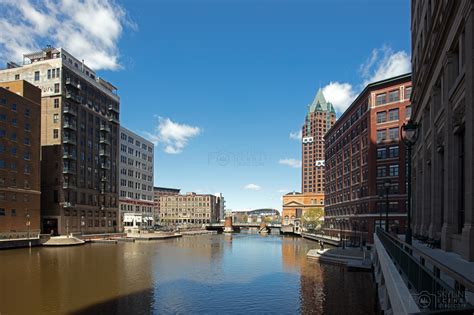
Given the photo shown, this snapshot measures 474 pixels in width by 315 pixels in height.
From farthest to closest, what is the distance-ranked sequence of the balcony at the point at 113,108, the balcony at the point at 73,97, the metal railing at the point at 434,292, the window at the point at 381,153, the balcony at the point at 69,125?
the balcony at the point at 113,108
the balcony at the point at 73,97
the balcony at the point at 69,125
the window at the point at 381,153
the metal railing at the point at 434,292

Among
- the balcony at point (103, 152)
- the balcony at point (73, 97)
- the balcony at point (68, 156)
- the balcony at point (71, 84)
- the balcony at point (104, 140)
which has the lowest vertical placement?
the balcony at point (68, 156)

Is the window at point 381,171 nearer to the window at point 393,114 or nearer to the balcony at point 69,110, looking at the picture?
the window at point 393,114

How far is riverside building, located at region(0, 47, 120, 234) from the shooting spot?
335ft

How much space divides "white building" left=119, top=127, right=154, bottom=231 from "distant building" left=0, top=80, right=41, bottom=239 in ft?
175

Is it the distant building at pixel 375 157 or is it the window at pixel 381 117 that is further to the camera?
the window at pixel 381 117

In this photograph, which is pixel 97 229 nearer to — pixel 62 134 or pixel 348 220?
pixel 62 134

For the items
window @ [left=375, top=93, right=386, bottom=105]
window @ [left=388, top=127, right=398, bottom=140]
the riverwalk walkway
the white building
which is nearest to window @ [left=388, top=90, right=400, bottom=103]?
window @ [left=375, top=93, right=386, bottom=105]

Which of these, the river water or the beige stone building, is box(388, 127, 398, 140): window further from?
the beige stone building

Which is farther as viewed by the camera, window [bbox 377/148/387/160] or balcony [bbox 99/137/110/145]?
balcony [bbox 99/137/110/145]

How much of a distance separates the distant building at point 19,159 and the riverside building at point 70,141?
999 centimetres

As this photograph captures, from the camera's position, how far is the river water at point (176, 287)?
32.9m

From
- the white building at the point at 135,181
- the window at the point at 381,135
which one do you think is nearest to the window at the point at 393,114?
the window at the point at 381,135

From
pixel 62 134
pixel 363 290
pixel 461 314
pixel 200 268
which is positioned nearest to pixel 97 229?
pixel 62 134

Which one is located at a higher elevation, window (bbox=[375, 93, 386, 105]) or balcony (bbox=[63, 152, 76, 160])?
window (bbox=[375, 93, 386, 105])
